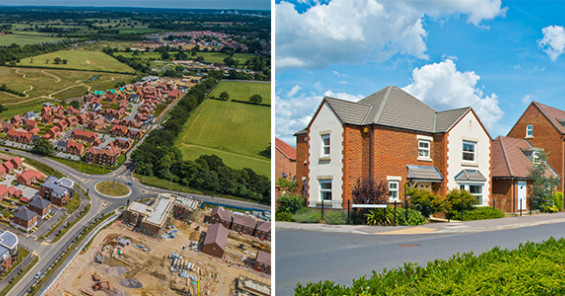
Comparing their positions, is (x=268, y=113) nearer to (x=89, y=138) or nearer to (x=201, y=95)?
(x=201, y=95)

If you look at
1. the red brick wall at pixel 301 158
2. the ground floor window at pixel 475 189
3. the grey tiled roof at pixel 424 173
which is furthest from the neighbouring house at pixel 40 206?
the ground floor window at pixel 475 189

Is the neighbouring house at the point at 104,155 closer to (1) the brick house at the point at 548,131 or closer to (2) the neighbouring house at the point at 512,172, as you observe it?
(1) the brick house at the point at 548,131

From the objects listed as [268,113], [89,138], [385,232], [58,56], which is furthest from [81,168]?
[385,232]

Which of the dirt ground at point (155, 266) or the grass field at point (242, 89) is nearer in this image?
the dirt ground at point (155, 266)

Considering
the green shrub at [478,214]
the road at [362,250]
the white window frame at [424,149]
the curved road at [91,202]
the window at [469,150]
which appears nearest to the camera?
the curved road at [91,202]

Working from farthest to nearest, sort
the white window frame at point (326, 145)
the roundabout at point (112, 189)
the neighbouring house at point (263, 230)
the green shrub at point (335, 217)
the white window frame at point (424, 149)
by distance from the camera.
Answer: the white window frame at point (424, 149) < the white window frame at point (326, 145) < the green shrub at point (335, 217) < the neighbouring house at point (263, 230) < the roundabout at point (112, 189)

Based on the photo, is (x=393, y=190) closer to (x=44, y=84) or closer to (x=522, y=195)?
(x=522, y=195)

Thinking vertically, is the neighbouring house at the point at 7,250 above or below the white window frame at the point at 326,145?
below
